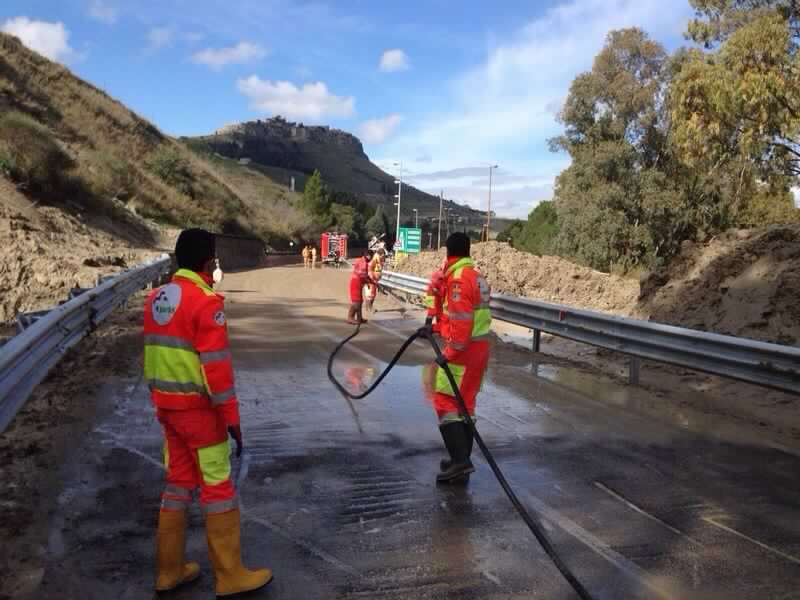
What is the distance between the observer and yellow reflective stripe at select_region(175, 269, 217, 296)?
11.8 feet

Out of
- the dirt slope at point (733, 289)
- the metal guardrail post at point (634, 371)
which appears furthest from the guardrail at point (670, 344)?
the dirt slope at point (733, 289)

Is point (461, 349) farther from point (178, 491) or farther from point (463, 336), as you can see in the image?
point (178, 491)

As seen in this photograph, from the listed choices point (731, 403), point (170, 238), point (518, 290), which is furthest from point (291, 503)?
point (170, 238)

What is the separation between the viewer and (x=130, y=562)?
12.5ft

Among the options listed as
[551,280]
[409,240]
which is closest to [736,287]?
[551,280]

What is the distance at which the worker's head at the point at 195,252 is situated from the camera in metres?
3.72

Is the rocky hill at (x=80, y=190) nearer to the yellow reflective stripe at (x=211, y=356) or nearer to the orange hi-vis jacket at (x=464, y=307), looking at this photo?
the orange hi-vis jacket at (x=464, y=307)

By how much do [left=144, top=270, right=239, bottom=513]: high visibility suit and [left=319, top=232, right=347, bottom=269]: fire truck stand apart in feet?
152

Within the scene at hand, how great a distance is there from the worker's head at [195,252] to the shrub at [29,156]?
2519cm

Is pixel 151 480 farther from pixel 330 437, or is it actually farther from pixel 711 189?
pixel 711 189

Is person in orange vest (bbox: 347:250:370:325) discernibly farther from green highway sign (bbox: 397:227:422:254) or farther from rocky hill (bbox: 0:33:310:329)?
green highway sign (bbox: 397:227:422:254)

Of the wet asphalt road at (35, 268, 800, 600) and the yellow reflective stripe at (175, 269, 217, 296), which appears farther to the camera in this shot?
the wet asphalt road at (35, 268, 800, 600)

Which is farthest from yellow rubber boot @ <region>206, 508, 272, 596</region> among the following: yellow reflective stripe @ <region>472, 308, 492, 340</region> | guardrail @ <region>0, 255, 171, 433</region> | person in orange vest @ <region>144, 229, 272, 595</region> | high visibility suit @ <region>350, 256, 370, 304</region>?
high visibility suit @ <region>350, 256, 370, 304</region>

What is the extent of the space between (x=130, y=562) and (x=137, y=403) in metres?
3.54
